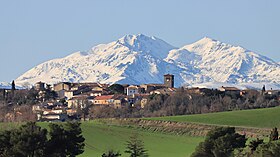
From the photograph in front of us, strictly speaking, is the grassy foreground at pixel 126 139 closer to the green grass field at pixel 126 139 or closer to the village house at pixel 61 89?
the green grass field at pixel 126 139

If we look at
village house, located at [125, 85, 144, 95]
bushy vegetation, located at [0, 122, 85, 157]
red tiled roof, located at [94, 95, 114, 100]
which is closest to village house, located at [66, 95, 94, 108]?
red tiled roof, located at [94, 95, 114, 100]

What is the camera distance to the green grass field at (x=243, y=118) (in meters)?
103

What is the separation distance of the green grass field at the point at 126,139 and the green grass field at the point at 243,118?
8.14m

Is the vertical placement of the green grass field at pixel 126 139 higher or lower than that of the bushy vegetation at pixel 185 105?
lower

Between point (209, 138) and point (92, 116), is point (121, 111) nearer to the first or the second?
point (92, 116)

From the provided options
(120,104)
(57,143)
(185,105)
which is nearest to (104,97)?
(120,104)

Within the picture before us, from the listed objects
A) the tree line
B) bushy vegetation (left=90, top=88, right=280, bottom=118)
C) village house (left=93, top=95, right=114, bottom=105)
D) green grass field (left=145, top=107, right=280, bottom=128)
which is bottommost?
the tree line

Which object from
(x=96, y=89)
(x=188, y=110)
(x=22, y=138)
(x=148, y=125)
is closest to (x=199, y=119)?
(x=148, y=125)

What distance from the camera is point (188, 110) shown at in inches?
5256

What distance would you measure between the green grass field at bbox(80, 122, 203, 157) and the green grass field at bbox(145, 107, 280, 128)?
8140 millimetres

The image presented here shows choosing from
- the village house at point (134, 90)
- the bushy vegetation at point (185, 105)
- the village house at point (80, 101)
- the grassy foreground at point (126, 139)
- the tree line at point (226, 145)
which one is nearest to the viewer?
the tree line at point (226, 145)

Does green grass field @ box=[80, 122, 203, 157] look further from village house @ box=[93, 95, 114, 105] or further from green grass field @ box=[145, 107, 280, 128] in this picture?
village house @ box=[93, 95, 114, 105]

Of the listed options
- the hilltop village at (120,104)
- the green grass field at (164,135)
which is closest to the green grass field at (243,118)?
the green grass field at (164,135)

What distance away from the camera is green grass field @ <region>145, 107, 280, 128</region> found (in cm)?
10344
